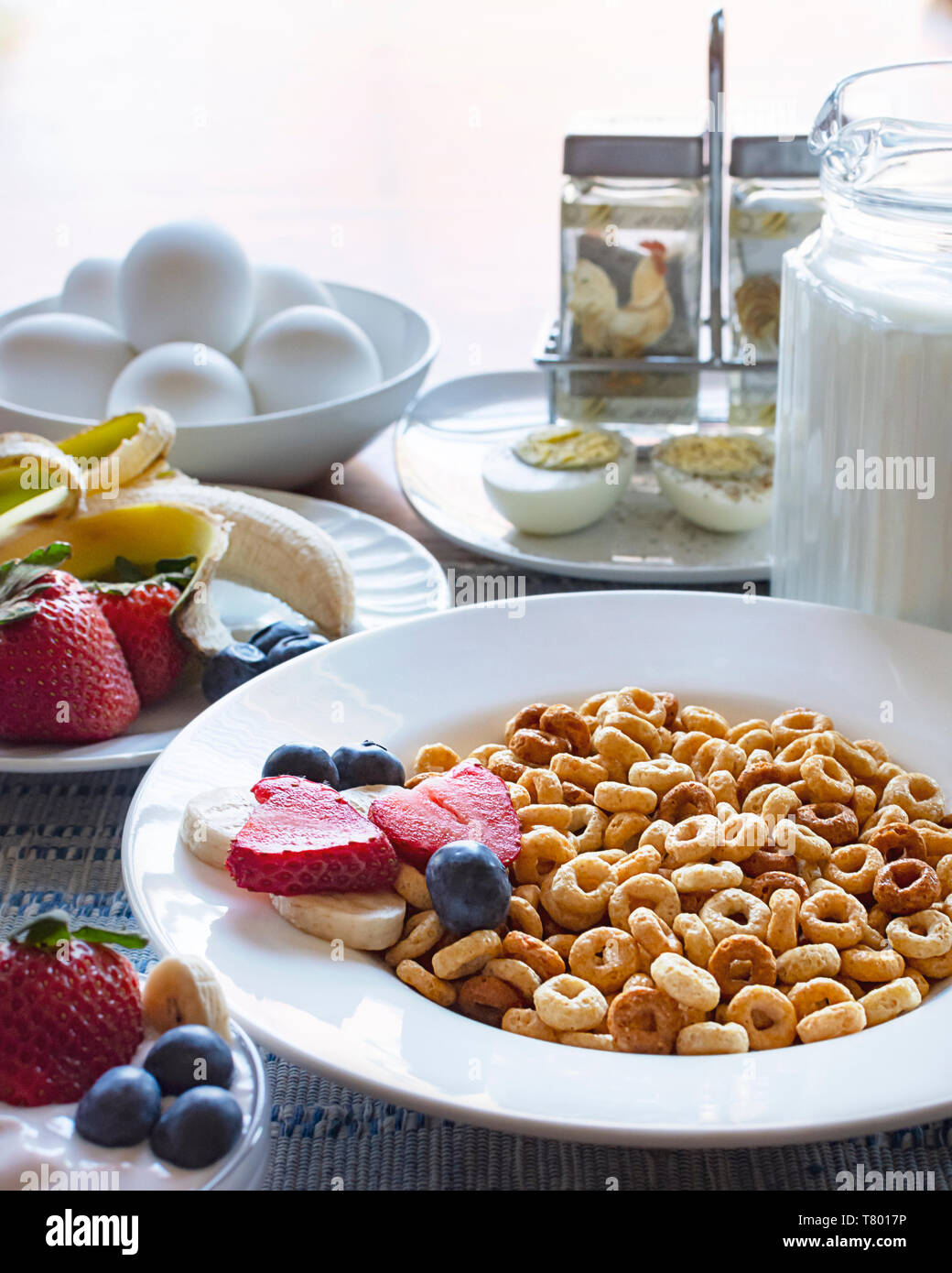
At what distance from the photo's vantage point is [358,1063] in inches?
21.7

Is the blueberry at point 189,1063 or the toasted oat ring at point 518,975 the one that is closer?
the blueberry at point 189,1063

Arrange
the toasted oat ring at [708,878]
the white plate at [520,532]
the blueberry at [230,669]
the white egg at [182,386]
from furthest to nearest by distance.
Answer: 1. the white egg at [182,386]
2. the white plate at [520,532]
3. the blueberry at [230,669]
4. the toasted oat ring at [708,878]

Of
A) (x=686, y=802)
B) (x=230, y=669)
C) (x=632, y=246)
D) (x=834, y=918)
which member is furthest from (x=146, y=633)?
(x=632, y=246)

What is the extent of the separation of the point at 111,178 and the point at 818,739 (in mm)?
2079

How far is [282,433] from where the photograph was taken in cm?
122

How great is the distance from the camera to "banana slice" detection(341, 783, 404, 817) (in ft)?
2.38

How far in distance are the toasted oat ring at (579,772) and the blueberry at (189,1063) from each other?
1.14 ft

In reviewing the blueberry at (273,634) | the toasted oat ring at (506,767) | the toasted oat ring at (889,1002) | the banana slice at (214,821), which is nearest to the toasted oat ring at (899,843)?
the toasted oat ring at (889,1002)

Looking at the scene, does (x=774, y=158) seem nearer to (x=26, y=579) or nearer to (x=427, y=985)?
(x=26, y=579)

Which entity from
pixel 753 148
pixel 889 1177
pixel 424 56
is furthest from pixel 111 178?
pixel 889 1177

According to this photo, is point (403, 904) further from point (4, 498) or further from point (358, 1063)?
point (4, 498)

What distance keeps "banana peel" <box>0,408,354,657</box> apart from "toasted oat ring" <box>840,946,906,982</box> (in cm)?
50

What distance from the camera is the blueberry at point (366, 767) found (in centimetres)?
77

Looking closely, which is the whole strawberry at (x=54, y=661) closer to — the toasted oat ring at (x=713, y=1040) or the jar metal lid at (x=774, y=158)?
the toasted oat ring at (x=713, y=1040)
